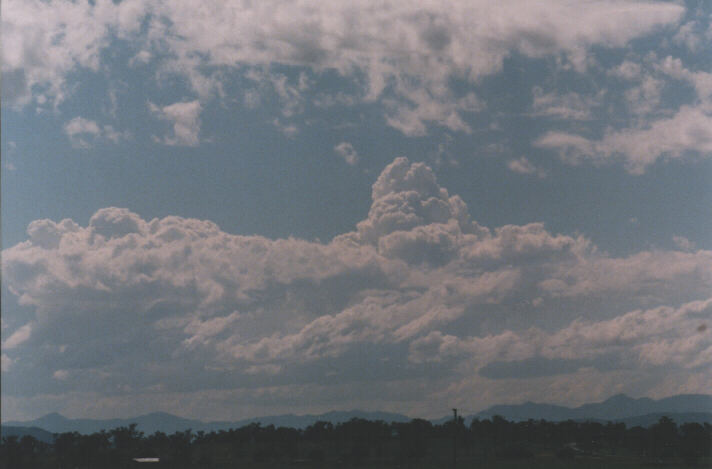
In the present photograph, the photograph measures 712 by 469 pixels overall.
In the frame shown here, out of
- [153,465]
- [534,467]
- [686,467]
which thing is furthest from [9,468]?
[686,467]

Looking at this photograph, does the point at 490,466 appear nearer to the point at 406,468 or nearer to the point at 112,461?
the point at 406,468

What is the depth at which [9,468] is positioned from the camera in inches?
7830

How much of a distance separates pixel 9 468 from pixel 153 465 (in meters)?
44.7

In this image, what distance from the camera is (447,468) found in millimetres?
190875

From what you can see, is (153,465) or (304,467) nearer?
(153,465)

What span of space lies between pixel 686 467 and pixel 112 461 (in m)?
134

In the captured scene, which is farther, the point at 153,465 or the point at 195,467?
the point at 195,467

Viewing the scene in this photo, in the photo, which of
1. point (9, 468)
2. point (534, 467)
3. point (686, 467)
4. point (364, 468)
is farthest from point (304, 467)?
point (686, 467)

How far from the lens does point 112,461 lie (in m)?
193

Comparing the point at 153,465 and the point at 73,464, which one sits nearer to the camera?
the point at 153,465

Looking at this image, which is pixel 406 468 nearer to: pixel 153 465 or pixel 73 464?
pixel 153 465

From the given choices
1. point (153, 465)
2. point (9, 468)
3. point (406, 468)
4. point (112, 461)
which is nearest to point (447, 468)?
point (406, 468)

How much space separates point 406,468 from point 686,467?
65.5 m

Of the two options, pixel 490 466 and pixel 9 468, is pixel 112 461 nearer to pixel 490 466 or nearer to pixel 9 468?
pixel 9 468
